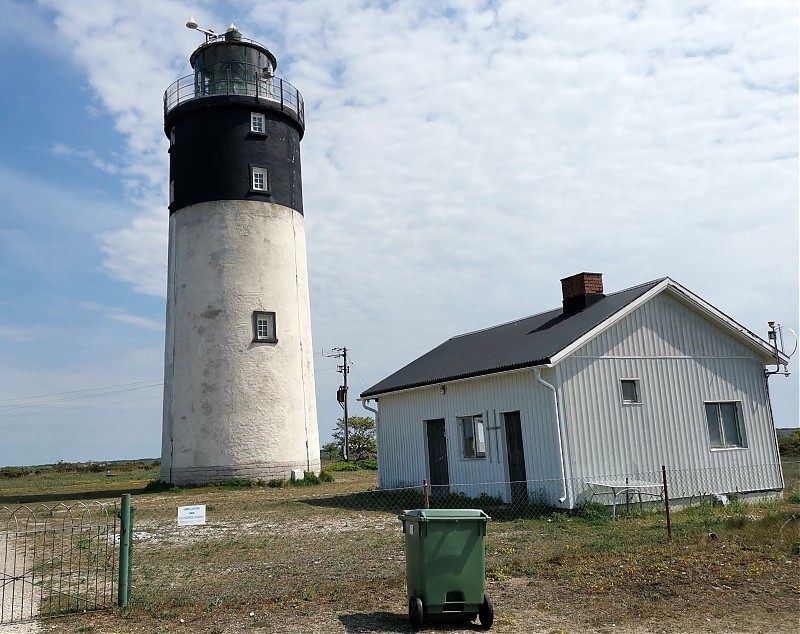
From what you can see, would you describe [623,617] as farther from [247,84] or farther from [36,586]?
[247,84]

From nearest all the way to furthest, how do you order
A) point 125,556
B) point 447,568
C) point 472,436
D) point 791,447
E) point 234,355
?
point 447,568
point 125,556
point 472,436
point 234,355
point 791,447

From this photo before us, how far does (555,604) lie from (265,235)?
69.4ft

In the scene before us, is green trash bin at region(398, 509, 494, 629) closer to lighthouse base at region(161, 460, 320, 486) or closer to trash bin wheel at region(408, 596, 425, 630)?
trash bin wheel at region(408, 596, 425, 630)

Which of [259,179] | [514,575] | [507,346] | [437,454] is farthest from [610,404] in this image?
[259,179]

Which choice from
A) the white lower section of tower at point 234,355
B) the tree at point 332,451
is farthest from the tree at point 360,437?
the white lower section of tower at point 234,355

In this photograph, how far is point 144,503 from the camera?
2209 centimetres

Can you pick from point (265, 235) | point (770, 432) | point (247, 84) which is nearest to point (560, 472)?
point (770, 432)

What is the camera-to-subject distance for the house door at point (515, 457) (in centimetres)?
1698

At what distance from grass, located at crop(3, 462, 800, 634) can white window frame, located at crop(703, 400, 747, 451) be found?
214 cm

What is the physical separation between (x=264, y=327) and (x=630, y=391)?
14.4m

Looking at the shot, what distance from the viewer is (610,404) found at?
16547 mm

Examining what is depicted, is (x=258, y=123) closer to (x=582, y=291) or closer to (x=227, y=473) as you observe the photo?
(x=227, y=473)

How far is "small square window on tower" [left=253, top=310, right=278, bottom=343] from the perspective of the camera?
86.6ft

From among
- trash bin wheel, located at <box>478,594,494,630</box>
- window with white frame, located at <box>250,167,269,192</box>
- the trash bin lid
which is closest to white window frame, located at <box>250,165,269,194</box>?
window with white frame, located at <box>250,167,269,192</box>
